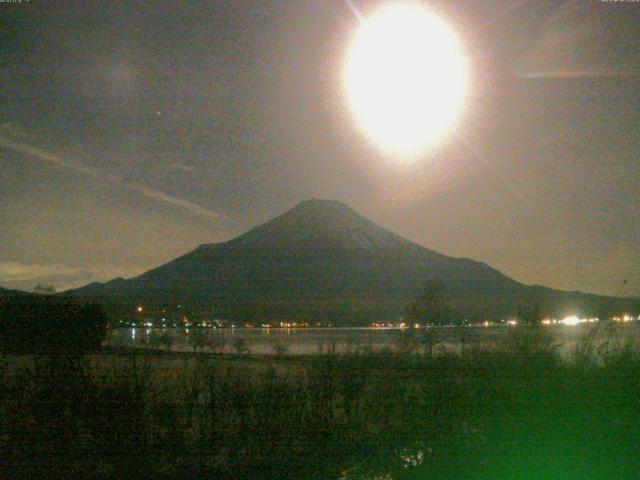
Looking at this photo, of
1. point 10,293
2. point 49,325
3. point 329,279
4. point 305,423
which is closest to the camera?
point 305,423

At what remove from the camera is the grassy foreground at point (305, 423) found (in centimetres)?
800

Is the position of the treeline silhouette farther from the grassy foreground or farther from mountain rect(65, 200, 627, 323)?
mountain rect(65, 200, 627, 323)

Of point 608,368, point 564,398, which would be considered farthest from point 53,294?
point 608,368

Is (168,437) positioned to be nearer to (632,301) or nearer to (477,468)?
(477,468)

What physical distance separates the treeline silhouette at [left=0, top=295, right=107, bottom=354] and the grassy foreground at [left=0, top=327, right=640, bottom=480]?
1.80 ft

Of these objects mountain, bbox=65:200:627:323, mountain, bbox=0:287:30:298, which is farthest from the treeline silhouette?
mountain, bbox=65:200:627:323

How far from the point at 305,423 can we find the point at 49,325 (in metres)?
4.87

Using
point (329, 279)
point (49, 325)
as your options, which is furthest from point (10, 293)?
point (329, 279)

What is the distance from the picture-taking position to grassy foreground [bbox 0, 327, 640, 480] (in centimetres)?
800

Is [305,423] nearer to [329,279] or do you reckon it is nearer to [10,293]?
[10,293]

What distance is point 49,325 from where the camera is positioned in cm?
1129

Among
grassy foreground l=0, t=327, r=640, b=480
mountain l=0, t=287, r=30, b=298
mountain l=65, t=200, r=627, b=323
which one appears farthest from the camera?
mountain l=65, t=200, r=627, b=323

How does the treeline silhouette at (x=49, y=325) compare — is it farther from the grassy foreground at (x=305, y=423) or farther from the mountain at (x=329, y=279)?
the mountain at (x=329, y=279)

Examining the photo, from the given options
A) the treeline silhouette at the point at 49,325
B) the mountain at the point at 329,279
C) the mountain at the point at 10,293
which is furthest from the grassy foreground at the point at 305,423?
the mountain at the point at 329,279
